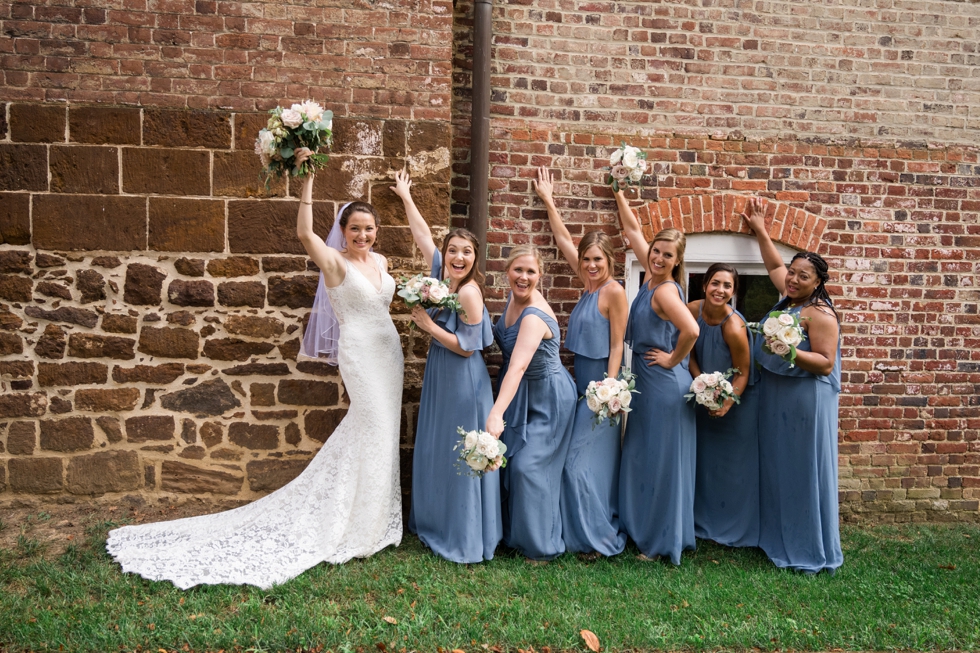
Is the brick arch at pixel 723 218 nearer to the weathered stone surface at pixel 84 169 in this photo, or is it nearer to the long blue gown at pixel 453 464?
the long blue gown at pixel 453 464

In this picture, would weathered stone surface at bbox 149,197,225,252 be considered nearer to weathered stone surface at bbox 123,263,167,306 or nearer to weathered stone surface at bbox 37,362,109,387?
weathered stone surface at bbox 123,263,167,306

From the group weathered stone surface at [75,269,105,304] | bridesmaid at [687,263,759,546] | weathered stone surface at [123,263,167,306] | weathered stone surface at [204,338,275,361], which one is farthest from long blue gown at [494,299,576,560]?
weathered stone surface at [75,269,105,304]

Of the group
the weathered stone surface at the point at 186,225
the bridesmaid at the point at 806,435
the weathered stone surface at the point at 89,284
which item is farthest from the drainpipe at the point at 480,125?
the weathered stone surface at the point at 89,284

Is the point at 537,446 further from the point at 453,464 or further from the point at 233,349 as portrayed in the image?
the point at 233,349

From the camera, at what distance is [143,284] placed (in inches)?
197

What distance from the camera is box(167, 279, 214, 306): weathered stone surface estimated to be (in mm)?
5027

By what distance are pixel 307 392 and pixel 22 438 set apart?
6.32 feet

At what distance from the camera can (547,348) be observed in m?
4.79

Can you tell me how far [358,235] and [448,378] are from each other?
1.10 m

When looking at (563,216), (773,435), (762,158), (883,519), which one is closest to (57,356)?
(563,216)

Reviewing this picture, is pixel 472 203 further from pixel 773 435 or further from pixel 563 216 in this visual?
pixel 773 435

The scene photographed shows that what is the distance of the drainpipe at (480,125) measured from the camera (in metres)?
5.26

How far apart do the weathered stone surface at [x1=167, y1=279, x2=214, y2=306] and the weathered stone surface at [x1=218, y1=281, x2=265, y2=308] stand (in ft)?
0.27

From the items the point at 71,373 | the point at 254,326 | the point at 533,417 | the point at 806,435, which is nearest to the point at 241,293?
the point at 254,326
